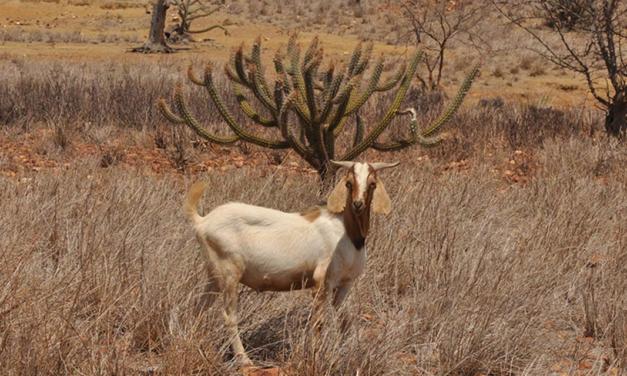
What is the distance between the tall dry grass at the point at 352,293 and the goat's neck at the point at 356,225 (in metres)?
0.34

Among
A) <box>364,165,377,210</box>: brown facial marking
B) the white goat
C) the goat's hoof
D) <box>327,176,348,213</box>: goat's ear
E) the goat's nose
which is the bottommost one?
the goat's hoof

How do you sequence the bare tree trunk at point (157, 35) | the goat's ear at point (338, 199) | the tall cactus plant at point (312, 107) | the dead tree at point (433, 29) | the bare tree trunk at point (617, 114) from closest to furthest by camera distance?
the goat's ear at point (338, 199)
the tall cactus plant at point (312, 107)
the bare tree trunk at point (617, 114)
the dead tree at point (433, 29)
the bare tree trunk at point (157, 35)

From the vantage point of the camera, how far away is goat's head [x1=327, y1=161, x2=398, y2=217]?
10.4ft

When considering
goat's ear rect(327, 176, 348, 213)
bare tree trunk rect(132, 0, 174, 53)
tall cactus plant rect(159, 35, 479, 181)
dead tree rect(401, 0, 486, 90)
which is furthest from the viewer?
bare tree trunk rect(132, 0, 174, 53)

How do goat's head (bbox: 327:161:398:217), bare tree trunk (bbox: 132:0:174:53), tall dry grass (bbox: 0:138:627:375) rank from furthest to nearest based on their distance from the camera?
bare tree trunk (bbox: 132:0:174:53) → goat's head (bbox: 327:161:398:217) → tall dry grass (bbox: 0:138:627:375)

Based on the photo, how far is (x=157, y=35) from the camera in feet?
81.0

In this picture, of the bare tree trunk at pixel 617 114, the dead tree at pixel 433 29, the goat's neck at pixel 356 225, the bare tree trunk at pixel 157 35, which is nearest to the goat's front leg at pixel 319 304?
the goat's neck at pixel 356 225

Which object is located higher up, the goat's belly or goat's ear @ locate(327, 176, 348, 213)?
goat's ear @ locate(327, 176, 348, 213)

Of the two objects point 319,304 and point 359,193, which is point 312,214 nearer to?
point 359,193

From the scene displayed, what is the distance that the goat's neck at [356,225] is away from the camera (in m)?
3.25

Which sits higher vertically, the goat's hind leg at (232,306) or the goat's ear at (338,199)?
the goat's ear at (338,199)

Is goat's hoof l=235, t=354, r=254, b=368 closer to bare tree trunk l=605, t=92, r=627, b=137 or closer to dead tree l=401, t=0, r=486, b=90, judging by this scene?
dead tree l=401, t=0, r=486, b=90

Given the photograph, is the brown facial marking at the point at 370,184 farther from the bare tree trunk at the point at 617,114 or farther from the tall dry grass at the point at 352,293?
the bare tree trunk at the point at 617,114

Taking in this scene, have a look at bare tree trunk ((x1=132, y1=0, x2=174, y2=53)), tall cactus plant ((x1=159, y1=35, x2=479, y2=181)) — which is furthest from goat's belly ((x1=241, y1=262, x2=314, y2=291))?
bare tree trunk ((x1=132, y1=0, x2=174, y2=53))
